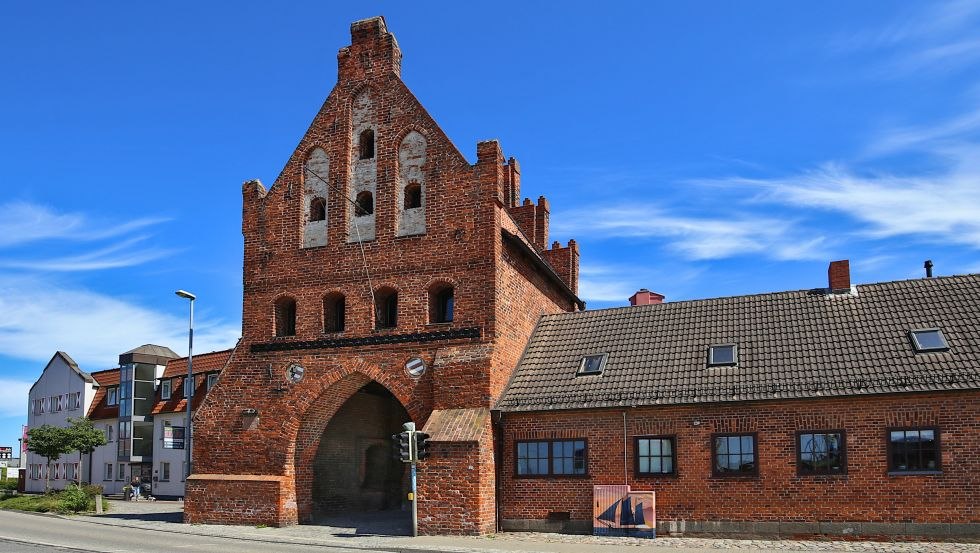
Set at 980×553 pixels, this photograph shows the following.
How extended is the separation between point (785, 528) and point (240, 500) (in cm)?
1437

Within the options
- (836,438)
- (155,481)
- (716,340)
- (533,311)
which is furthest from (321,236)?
(155,481)

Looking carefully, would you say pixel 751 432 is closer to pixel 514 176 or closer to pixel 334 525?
pixel 334 525

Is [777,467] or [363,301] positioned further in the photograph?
[363,301]

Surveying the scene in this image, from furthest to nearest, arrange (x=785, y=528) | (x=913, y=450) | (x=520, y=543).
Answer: (x=785, y=528) < (x=520, y=543) < (x=913, y=450)

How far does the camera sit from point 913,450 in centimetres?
1909

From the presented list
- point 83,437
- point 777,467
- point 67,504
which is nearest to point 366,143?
point 777,467

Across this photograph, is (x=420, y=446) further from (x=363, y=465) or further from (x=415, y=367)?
(x=363, y=465)

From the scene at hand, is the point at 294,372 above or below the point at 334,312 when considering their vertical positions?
below

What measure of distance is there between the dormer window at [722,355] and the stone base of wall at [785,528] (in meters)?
3.90

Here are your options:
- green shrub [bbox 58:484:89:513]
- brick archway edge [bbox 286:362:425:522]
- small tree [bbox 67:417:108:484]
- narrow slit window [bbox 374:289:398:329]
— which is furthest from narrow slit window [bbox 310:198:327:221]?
small tree [bbox 67:417:108:484]

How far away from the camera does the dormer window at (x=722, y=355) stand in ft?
71.5

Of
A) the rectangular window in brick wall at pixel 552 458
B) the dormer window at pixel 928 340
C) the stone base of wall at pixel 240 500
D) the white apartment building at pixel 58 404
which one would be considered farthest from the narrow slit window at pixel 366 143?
the white apartment building at pixel 58 404

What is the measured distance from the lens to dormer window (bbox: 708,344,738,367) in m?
21.8

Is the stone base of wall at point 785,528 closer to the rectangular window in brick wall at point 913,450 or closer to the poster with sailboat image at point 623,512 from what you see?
the poster with sailboat image at point 623,512
